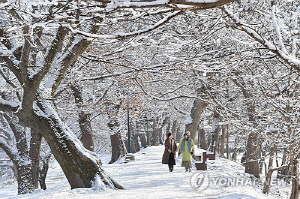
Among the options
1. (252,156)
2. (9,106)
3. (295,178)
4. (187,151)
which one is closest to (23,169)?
(9,106)

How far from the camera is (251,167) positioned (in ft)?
53.1

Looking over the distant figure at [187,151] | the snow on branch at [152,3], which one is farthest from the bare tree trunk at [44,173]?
the snow on branch at [152,3]

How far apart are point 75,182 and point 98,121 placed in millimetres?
28901

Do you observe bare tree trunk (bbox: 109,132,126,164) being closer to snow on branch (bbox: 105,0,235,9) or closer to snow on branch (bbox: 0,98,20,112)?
snow on branch (bbox: 0,98,20,112)

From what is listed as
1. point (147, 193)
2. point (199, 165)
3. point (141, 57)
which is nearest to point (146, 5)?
point (147, 193)

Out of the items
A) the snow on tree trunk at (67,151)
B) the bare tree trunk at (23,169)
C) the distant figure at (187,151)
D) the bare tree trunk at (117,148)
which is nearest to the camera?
the snow on tree trunk at (67,151)

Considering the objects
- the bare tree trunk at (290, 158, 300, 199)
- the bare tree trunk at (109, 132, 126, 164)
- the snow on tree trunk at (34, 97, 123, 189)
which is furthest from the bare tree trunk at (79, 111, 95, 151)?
the bare tree trunk at (290, 158, 300, 199)

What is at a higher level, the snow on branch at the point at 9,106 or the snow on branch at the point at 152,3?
the snow on branch at the point at 152,3

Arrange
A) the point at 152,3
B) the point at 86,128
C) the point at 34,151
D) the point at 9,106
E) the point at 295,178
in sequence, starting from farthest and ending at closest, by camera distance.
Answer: the point at 86,128 < the point at 34,151 < the point at 295,178 < the point at 9,106 < the point at 152,3

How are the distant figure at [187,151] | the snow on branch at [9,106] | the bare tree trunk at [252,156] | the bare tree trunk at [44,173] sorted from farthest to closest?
the bare tree trunk at [44,173] < the bare tree trunk at [252,156] < the distant figure at [187,151] < the snow on branch at [9,106]

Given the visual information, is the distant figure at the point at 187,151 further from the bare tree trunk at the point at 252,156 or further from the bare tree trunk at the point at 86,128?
the bare tree trunk at the point at 86,128

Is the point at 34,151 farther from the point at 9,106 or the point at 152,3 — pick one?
the point at 152,3

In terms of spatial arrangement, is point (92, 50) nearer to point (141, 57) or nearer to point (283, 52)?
point (141, 57)

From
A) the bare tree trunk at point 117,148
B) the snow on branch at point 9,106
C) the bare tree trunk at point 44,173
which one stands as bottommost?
the bare tree trunk at point 44,173
